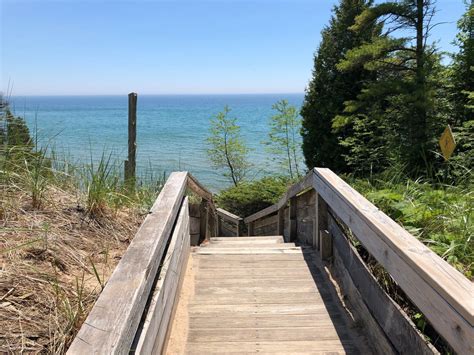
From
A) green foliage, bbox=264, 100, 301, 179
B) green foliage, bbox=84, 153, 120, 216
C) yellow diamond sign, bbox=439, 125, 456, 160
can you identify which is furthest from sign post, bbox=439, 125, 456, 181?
green foliage, bbox=264, 100, 301, 179

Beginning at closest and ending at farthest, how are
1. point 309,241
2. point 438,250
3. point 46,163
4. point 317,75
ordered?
point 438,250 → point 46,163 → point 309,241 → point 317,75

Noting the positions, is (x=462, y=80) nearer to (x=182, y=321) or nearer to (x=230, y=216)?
(x=230, y=216)

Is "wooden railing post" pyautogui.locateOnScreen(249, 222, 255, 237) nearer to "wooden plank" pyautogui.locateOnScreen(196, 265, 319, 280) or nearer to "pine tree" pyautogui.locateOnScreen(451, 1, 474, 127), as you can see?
"pine tree" pyautogui.locateOnScreen(451, 1, 474, 127)

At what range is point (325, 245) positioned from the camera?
400cm

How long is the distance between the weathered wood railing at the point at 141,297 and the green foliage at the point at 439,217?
1.60 meters

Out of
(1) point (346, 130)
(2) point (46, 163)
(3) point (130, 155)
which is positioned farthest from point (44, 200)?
(1) point (346, 130)

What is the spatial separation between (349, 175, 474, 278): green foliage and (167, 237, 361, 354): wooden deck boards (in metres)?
0.76

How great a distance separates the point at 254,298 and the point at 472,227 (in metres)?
1.56

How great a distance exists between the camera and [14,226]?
105 inches

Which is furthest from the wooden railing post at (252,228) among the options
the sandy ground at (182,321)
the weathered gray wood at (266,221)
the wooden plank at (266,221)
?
the sandy ground at (182,321)

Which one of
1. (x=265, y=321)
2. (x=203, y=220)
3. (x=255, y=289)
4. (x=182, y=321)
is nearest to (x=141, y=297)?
(x=182, y=321)

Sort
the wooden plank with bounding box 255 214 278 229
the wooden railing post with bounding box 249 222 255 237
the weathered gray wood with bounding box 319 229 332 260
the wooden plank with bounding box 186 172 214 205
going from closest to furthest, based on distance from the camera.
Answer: the weathered gray wood with bounding box 319 229 332 260
the wooden plank with bounding box 186 172 214 205
the wooden plank with bounding box 255 214 278 229
the wooden railing post with bounding box 249 222 255 237

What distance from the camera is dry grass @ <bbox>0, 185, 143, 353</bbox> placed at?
68.9 inches

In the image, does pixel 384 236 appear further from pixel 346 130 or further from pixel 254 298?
pixel 346 130
